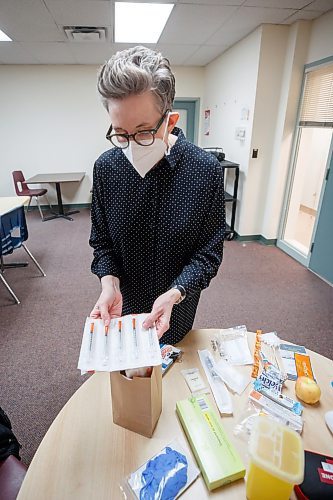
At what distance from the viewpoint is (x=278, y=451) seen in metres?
0.56

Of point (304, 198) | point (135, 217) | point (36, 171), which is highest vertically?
point (135, 217)

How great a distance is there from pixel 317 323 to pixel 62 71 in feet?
17.0

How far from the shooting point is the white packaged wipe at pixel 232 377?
88 cm

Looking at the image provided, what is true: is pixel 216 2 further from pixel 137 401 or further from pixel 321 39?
pixel 137 401

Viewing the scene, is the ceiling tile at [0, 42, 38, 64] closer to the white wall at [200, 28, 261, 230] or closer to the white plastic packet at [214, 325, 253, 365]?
the white wall at [200, 28, 261, 230]

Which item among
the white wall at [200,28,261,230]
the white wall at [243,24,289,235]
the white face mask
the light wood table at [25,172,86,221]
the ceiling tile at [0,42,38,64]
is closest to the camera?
the white face mask

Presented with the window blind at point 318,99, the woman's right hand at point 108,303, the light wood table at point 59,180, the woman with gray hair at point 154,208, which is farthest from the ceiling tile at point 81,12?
the woman's right hand at point 108,303

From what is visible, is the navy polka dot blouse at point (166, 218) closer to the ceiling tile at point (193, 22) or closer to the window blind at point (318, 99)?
the ceiling tile at point (193, 22)

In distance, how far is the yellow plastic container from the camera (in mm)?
533

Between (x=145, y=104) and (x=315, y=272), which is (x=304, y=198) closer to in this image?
(x=315, y=272)

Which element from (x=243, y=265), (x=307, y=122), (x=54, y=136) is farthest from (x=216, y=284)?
(x=54, y=136)

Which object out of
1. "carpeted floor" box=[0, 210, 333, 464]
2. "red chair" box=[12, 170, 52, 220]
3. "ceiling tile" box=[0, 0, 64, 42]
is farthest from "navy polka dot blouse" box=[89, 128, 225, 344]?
"red chair" box=[12, 170, 52, 220]

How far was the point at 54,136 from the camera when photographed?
5.21 m

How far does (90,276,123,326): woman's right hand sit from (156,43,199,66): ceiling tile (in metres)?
3.81
